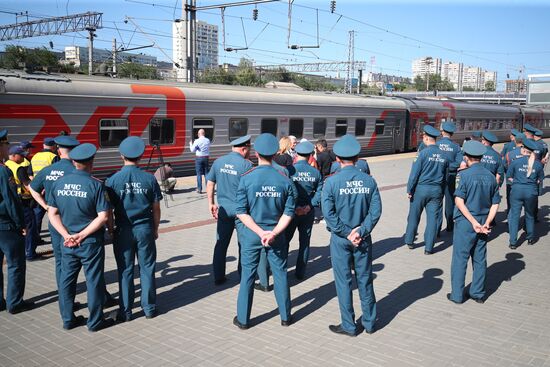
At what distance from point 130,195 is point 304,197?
98.8 inches

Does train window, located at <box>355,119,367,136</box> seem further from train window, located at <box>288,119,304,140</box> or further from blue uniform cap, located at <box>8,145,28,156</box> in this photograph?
blue uniform cap, located at <box>8,145,28,156</box>

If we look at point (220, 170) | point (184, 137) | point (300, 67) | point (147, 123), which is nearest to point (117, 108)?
point (147, 123)

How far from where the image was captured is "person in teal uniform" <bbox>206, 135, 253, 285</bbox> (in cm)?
629

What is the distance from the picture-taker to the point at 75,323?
207 inches

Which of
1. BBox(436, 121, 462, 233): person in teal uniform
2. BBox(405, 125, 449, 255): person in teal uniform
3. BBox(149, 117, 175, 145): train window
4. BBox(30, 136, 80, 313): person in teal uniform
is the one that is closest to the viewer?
BBox(30, 136, 80, 313): person in teal uniform

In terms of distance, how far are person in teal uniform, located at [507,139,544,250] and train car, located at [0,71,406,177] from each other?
9.42 m

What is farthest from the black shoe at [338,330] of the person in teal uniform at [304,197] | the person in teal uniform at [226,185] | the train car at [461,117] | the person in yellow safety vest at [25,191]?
the train car at [461,117]

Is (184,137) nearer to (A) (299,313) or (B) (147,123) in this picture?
(B) (147,123)

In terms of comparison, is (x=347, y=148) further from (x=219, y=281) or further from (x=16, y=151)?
(x=16, y=151)

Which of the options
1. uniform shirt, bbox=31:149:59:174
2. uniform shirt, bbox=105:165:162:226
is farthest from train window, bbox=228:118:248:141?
uniform shirt, bbox=105:165:162:226

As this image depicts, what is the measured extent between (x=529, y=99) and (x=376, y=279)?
803 inches

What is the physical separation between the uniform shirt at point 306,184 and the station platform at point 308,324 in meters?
1.14

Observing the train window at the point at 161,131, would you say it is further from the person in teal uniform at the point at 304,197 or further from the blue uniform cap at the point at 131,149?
the blue uniform cap at the point at 131,149

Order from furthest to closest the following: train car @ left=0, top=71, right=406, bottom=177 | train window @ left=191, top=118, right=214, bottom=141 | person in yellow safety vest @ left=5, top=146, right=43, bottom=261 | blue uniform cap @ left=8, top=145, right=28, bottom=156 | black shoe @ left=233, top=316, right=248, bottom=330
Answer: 1. train window @ left=191, top=118, right=214, bottom=141
2. train car @ left=0, top=71, right=406, bottom=177
3. blue uniform cap @ left=8, top=145, right=28, bottom=156
4. person in yellow safety vest @ left=5, top=146, right=43, bottom=261
5. black shoe @ left=233, top=316, right=248, bottom=330
